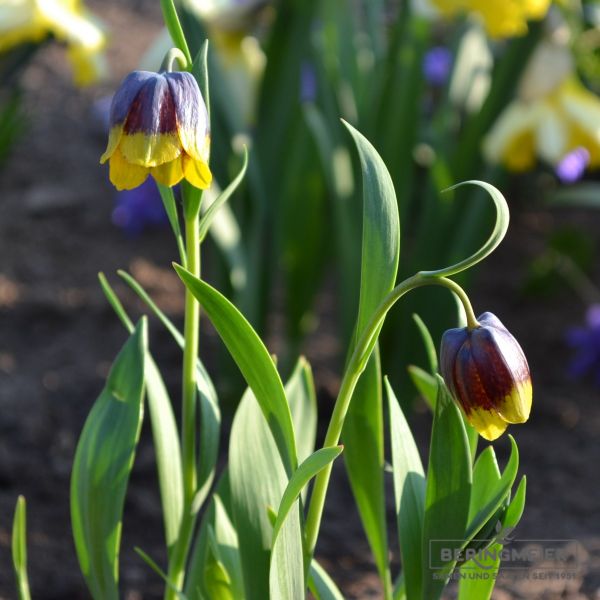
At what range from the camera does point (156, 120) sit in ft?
2.66

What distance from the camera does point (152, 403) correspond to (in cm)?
109

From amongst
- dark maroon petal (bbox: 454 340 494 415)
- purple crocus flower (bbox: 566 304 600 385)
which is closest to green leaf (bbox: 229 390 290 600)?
dark maroon petal (bbox: 454 340 494 415)

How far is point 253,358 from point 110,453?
0.75ft

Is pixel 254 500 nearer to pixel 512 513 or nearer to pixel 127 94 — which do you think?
pixel 512 513

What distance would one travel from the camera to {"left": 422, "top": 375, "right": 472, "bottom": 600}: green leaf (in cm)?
90

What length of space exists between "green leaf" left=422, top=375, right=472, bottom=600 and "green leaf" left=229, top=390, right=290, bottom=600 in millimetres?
156

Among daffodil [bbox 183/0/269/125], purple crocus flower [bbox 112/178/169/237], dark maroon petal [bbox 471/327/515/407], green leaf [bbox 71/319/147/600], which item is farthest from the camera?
purple crocus flower [bbox 112/178/169/237]

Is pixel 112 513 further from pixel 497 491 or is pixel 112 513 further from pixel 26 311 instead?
pixel 26 311

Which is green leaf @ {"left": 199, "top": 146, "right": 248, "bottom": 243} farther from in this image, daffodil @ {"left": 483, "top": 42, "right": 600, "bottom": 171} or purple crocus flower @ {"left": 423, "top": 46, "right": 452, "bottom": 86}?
purple crocus flower @ {"left": 423, "top": 46, "right": 452, "bottom": 86}

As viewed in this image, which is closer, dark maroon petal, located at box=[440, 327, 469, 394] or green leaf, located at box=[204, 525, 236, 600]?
dark maroon petal, located at box=[440, 327, 469, 394]

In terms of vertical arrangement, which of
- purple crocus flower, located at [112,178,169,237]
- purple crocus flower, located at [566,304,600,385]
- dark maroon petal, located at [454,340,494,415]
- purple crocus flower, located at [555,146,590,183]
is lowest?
purple crocus flower, located at [566,304,600,385]

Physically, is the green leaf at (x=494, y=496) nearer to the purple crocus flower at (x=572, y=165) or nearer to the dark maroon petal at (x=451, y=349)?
the dark maroon petal at (x=451, y=349)

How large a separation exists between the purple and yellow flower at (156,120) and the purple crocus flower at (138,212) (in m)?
1.84

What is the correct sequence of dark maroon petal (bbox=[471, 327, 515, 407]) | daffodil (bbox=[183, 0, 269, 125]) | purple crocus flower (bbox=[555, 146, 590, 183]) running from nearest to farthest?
dark maroon petal (bbox=[471, 327, 515, 407]) < daffodil (bbox=[183, 0, 269, 125]) < purple crocus flower (bbox=[555, 146, 590, 183])
